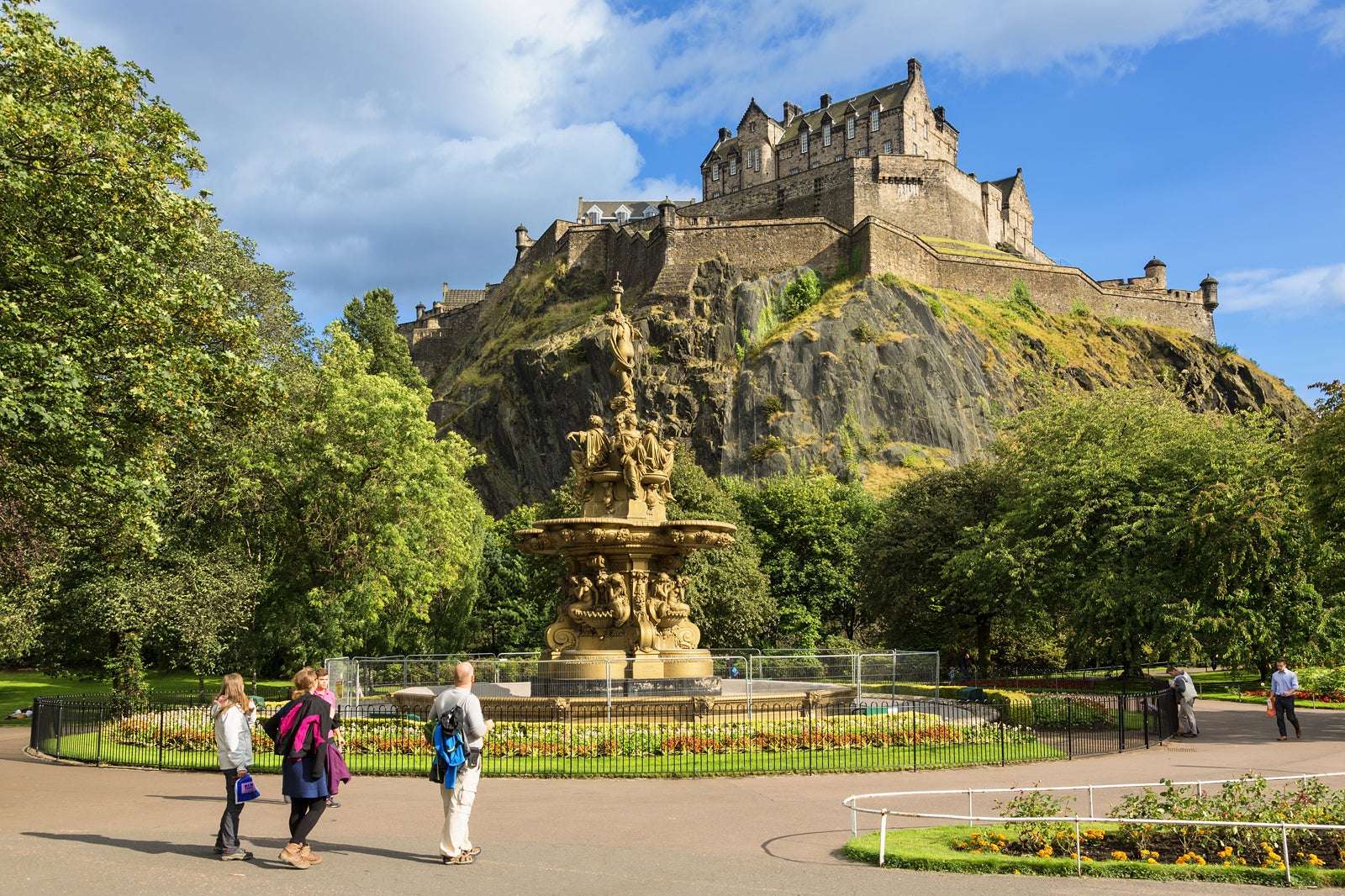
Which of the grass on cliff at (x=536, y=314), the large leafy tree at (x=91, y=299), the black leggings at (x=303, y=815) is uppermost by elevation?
the grass on cliff at (x=536, y=314)

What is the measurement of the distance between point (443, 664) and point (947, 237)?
7792 centimetres

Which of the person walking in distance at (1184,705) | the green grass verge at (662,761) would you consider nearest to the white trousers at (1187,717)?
the person walking in distance at (1184,705)

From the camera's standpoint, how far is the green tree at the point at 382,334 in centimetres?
6850

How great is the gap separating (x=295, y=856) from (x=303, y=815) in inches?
13.0

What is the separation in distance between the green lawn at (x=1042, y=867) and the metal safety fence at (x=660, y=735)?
5.40 meters

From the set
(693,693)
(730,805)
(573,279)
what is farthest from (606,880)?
(573,279)

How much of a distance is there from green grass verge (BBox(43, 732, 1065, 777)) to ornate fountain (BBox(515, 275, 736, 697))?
302 centimetres

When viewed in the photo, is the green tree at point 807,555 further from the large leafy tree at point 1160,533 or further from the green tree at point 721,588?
the large leafy tree at point 1160,533

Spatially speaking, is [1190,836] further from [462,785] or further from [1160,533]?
[1160,533]

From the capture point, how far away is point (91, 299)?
15594mm

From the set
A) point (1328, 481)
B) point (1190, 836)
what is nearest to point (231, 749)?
point (1190, 836)

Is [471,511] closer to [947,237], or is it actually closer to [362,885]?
[362,885]

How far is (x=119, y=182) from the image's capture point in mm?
16375

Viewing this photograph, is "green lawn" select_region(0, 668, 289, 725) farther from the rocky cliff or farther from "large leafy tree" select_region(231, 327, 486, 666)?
the rocky cliff
